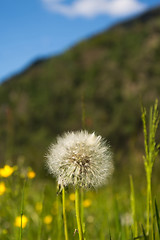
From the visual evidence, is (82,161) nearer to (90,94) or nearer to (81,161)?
(81,161)

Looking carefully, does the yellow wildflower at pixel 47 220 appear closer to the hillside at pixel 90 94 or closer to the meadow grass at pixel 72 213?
the meadow grass at pixel 72 213

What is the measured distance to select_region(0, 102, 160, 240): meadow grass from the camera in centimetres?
104

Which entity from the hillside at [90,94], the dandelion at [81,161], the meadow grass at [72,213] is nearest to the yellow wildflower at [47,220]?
the meadow grass at [72,213]

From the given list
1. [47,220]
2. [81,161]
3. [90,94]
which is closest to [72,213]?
[81,161]

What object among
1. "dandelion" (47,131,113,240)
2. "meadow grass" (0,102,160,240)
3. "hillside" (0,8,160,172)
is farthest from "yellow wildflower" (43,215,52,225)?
"hillside" (0,8,160,172)

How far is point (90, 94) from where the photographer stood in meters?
11.4

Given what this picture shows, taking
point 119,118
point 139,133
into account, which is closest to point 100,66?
point 119,118

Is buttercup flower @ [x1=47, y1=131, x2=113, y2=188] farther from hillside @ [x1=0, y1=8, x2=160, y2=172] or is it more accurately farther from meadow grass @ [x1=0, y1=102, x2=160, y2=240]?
hillside @ [x1=0, y1=8, x2=160, y2=172]

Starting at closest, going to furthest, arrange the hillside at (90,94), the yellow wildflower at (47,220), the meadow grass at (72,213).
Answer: the meadow grass at (72,213) → the yellow wildflower at (47,220) → the hillside at (90,94)

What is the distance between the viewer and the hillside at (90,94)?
9.94 m

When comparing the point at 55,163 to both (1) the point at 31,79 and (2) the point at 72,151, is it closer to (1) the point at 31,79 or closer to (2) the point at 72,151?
(2) the point at 72,151

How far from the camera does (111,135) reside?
31.5 ft

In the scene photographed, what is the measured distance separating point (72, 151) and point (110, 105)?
31.9ft

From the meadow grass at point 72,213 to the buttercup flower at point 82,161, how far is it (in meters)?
0.05
